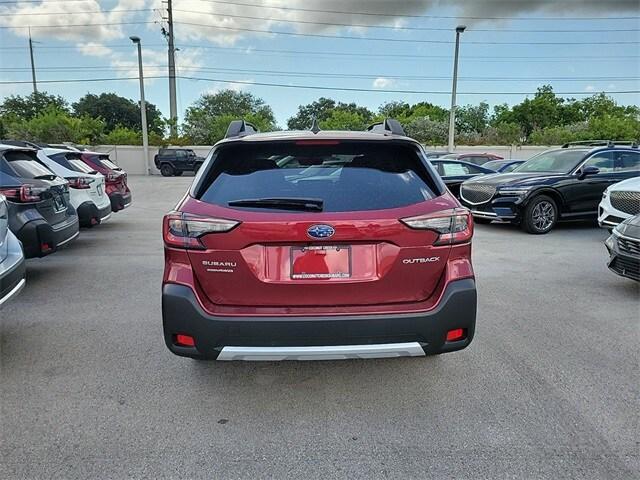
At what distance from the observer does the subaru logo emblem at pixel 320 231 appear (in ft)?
8.03

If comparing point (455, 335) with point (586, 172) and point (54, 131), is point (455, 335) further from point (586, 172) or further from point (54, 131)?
point (54, 131)

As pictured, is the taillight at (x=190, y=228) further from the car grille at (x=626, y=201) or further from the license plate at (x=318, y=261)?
the car grille at (x=626, y=201)

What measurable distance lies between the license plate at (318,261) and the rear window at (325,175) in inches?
8.6

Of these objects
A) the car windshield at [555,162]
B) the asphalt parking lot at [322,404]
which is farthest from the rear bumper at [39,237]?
the car windshield at [555,162]

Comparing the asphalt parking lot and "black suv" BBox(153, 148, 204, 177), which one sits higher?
"black suv" BBox(153, 148, 204, 177)

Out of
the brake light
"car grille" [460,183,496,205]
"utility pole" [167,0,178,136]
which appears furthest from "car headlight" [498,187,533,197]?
"utility pole" [167,0,178,136]

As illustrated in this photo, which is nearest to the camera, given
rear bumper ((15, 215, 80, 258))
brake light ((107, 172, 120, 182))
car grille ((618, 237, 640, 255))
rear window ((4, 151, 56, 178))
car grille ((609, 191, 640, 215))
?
car grille ((618, 237, 640, 255))

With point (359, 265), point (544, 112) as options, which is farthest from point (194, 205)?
point (544, 112)

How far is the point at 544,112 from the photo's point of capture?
5447cm

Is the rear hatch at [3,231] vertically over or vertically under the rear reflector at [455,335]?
over

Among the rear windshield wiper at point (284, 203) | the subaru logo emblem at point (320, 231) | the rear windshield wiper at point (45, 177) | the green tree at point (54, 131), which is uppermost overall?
the green tree at point (54, 131)

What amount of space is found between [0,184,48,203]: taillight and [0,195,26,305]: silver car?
1.21m

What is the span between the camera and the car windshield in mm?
9375

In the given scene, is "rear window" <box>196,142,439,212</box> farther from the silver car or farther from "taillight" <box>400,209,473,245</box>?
the silver car
